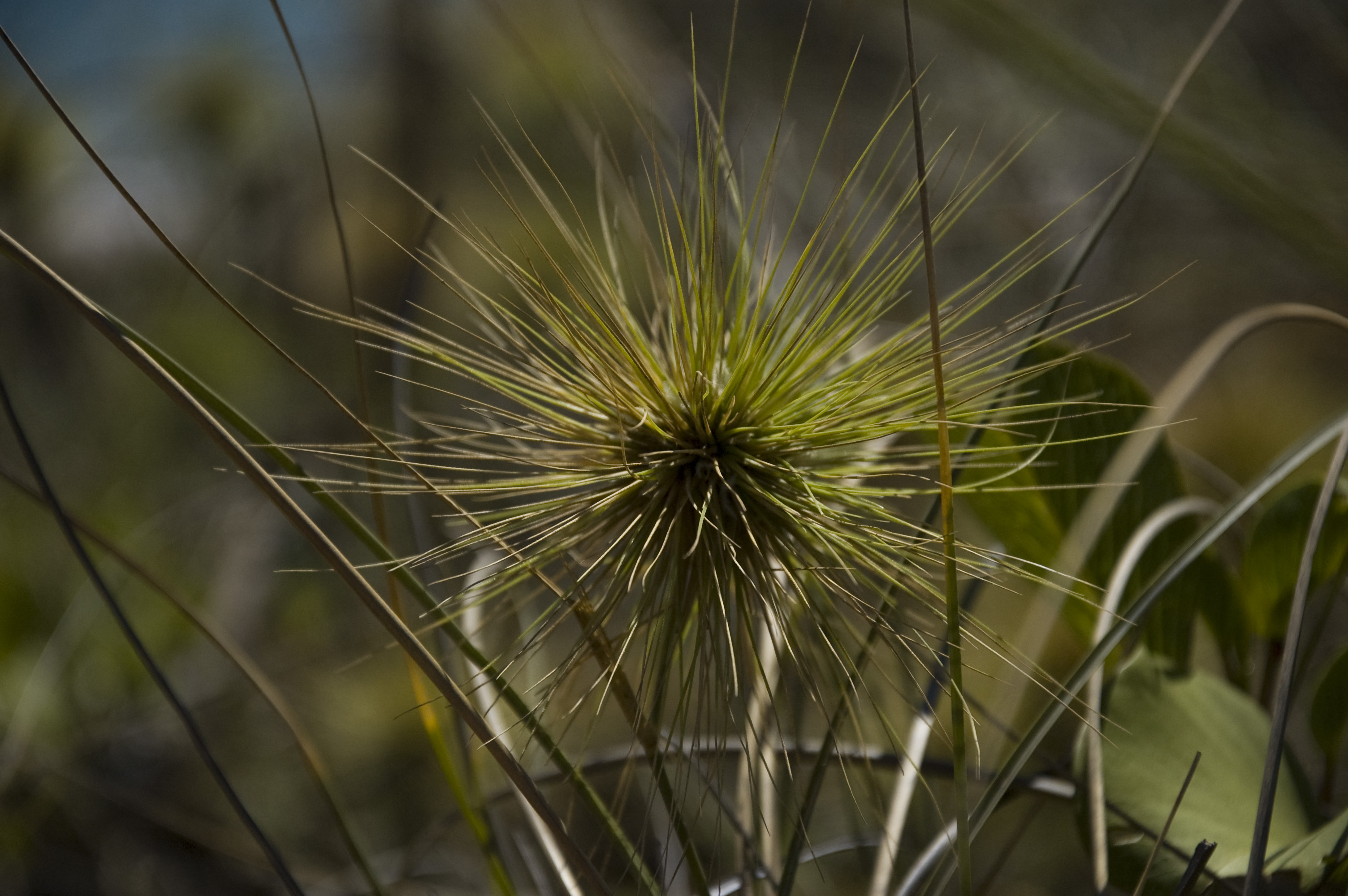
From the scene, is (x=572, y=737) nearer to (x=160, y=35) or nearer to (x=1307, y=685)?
(x=1307, y=685)

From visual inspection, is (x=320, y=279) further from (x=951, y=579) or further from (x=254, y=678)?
(x=951, y=579)

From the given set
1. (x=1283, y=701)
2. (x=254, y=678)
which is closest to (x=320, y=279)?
(x=254, y=678)

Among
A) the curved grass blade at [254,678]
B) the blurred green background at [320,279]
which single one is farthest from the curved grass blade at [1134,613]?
the blurred green background at [320,279]

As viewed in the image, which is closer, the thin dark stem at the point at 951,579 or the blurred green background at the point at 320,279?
the thin dark stem at the point at 951,579

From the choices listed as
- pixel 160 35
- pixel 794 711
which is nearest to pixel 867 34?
pixel 160 35

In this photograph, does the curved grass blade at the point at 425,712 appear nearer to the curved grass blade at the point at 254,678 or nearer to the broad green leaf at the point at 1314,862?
the curved grass blade at the point at 254,678

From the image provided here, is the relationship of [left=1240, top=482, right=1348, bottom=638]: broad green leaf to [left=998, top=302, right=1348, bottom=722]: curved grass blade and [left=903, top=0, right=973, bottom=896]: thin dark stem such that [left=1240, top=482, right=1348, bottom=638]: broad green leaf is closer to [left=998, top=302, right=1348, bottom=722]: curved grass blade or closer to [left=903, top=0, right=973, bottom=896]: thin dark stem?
[left=998, top=302, right=1348, bottom=722]: curved grass blade
